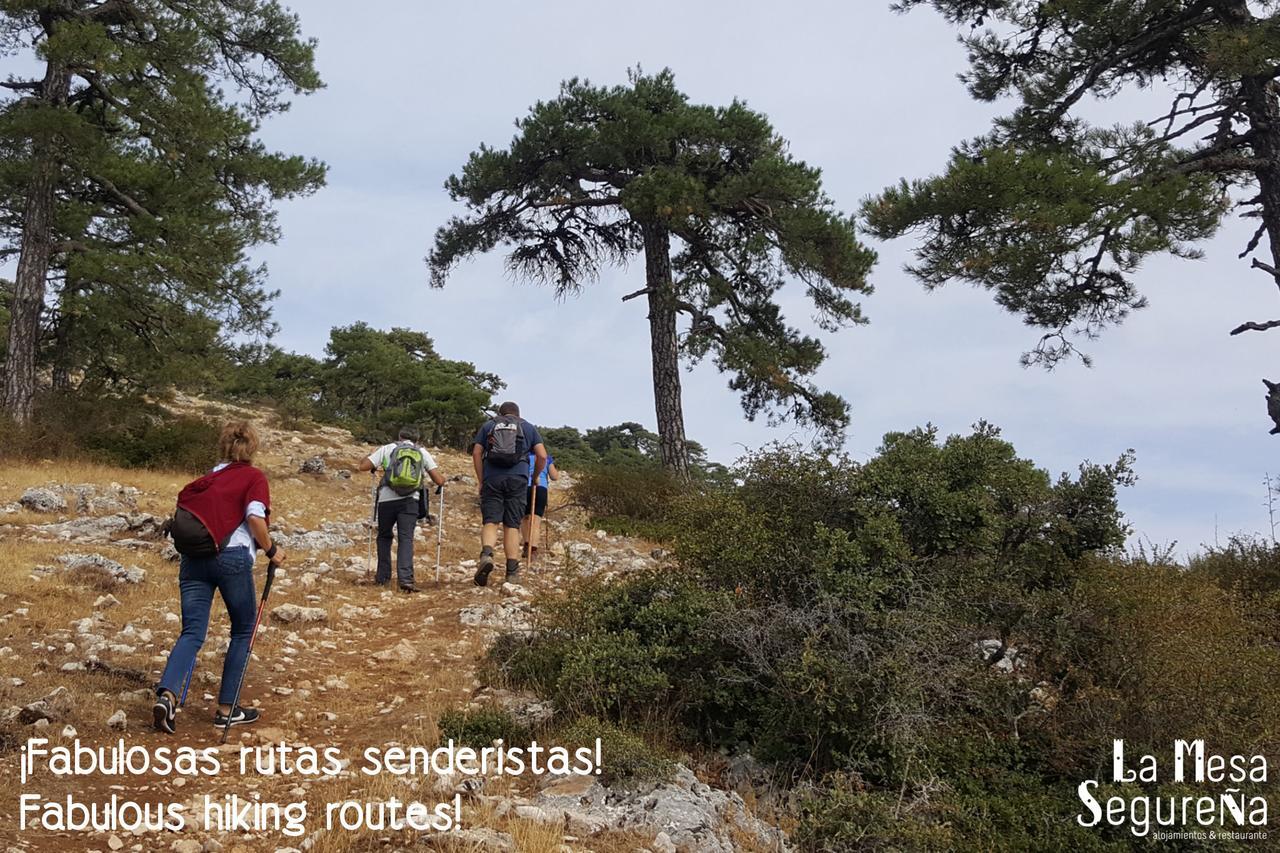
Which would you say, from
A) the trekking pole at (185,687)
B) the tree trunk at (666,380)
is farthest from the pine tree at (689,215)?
the trekking pole at (185,687)

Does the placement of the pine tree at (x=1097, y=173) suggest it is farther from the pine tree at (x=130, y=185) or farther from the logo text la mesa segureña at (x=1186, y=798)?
the pine tree at (x=130, y=185)

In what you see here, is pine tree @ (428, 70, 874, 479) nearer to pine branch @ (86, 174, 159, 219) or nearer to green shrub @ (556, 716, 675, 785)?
pine branch @ (86, 174, 159, 219)

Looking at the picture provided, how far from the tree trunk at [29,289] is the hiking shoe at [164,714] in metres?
11.6

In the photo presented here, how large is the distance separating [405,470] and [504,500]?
3.53ft

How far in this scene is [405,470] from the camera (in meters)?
9.28

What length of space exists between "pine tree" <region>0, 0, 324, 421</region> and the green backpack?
7147 millimetres

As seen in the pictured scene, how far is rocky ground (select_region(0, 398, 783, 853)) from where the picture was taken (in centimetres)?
408

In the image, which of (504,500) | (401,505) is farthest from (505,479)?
(401,505)

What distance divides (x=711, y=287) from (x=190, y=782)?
11.8m

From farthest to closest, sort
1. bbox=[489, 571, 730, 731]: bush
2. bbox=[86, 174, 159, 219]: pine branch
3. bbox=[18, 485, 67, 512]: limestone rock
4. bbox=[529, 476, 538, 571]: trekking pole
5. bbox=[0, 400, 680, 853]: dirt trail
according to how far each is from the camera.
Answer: bbox=[86, 174, 159, 219]: pine branch < bbox=[18, 485, 67, 512]: limestone rock < bbox=[529, 476, 538, 571]: trekking pole < bbox=[489, 571, 730, 731]: bush < bbox=[0, 400, 680, 853]: dirt trail

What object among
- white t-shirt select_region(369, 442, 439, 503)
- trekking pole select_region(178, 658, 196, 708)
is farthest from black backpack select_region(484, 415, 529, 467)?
trekking pole select_region(178, 658, 196, 708)

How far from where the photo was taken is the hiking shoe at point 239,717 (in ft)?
17.3

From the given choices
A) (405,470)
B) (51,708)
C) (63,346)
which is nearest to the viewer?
(51,708)

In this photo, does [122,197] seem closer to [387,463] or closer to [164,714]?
[387,463]
